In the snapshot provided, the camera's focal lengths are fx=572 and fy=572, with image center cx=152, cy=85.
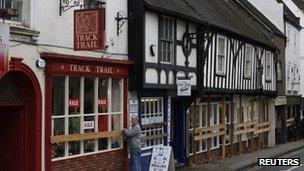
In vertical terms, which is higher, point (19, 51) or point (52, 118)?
point (19, 51)

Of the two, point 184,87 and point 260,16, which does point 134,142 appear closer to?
point 184,87

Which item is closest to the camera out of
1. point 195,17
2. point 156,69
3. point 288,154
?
point 156,69

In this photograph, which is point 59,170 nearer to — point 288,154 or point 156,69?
point 156,69

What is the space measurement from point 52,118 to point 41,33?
181 cm

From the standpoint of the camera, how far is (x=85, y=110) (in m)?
13.3

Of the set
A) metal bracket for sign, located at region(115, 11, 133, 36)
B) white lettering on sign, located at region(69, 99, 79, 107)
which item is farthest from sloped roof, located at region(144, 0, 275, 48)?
white lettering on sign, located at region(69, 99, 79, 107)

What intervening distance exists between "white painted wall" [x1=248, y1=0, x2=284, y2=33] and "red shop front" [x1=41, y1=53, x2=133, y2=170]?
1953cm

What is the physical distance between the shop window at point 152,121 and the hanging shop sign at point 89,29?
13.5 feet

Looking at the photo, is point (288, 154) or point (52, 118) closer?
point (52, 118)

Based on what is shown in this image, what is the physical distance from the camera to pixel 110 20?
46.4 ft

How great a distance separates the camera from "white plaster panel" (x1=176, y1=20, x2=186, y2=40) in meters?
17.2

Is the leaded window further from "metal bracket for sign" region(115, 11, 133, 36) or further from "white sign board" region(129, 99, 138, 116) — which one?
"metal bracket for sign" region(115, 11, 133, 36)

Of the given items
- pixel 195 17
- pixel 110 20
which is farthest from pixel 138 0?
pixel 195 17

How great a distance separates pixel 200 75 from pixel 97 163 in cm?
615
